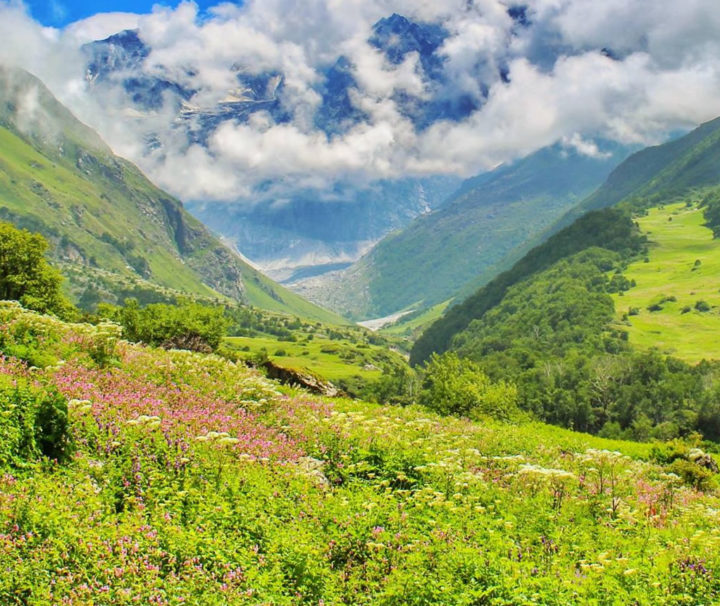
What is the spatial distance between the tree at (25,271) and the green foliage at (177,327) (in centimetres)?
1842

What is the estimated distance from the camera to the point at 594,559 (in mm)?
12273

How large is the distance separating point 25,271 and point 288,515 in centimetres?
6597

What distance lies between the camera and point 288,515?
528 inches

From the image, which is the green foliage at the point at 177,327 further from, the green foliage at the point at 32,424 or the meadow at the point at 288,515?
the green foliage at the point at 32,424

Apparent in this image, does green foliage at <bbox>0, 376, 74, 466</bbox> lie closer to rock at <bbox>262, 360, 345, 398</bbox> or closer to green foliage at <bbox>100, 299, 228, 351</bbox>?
rock at <bbox>262, 360, 345, 398</bbox>

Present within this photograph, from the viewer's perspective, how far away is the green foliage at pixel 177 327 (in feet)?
153

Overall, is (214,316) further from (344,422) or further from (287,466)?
(287,466)

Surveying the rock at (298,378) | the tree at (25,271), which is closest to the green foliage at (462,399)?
the rock at (298,378)

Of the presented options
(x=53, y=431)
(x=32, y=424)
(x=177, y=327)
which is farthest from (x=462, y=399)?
(x=32, y=424)

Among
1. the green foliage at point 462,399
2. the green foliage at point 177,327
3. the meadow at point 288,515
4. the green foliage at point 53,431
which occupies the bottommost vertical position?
the green foliage at point 462,399

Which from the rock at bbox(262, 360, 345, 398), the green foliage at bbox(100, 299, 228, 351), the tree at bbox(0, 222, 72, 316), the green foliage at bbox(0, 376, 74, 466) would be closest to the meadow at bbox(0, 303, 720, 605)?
the green foliage at bbox(0, 376, 74, 466)

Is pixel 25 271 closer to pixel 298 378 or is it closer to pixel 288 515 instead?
pixel 298 378

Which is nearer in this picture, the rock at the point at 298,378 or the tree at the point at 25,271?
the rock at the point at 298,378

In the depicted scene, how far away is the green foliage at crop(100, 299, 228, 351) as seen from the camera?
46.6 m
